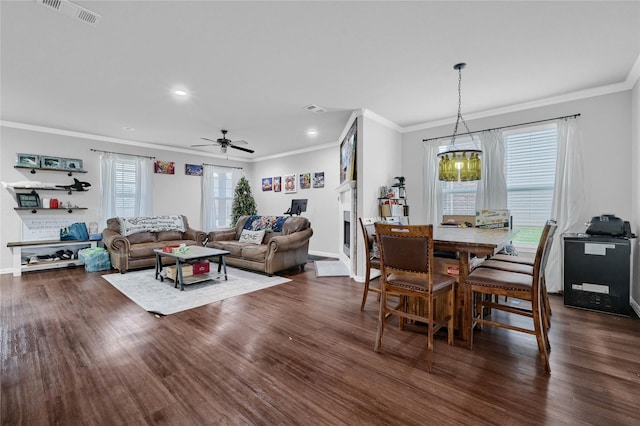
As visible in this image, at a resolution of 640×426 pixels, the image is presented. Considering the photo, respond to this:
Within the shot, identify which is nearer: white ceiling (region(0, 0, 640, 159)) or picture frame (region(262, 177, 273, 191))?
white ceiling (region(0, 0, 640, 159))

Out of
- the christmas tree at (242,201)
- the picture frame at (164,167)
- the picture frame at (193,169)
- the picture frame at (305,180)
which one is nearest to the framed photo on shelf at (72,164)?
the picture frame at (164,167)

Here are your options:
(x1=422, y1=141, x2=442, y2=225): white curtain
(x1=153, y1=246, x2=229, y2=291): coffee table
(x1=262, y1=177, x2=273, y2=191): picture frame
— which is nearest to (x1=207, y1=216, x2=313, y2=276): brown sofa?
(x1=153, y1=246, x2=229, y2=291): coffee table

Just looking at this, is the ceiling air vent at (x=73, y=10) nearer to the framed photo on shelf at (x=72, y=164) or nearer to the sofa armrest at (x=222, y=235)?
the sofa armrest at (x=222, y=235)

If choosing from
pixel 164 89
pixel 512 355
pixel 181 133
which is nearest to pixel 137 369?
pixel 512 355

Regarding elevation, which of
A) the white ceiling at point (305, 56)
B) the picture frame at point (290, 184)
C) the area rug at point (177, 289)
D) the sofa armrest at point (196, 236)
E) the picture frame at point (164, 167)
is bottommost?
the area rug at point (177, 289)

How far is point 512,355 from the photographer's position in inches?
84.1

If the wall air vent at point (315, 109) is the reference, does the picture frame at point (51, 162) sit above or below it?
below

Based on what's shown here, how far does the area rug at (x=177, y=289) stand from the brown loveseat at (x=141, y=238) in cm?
27

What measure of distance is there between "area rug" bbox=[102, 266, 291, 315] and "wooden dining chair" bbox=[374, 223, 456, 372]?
2.21 meters

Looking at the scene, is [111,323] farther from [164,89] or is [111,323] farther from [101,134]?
[101,134]

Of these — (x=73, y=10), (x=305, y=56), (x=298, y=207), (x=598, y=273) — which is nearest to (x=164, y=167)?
(x=298, y=207)

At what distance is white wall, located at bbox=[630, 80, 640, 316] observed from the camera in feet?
9.97

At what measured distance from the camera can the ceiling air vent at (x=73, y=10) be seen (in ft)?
6.58

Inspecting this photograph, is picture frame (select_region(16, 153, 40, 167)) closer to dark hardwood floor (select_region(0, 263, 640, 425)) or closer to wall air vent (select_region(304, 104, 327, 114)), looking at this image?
dark hardwood floor (select_region(0, 263, 640, 425))
